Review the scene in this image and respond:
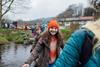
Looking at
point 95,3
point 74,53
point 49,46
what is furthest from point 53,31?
point 74,53

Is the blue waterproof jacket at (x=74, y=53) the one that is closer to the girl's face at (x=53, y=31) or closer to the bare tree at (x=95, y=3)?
the bare tree at (x=95, y=3)

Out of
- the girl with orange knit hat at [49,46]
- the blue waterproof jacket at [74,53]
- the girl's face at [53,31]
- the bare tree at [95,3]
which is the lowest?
the girl with orange knit hat at [49,46]

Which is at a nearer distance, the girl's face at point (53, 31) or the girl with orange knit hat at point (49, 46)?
the girl with orange knit hat at point (49, 46)

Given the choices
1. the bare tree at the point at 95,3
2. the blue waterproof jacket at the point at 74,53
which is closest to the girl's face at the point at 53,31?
the bare tree at the point at 95,3

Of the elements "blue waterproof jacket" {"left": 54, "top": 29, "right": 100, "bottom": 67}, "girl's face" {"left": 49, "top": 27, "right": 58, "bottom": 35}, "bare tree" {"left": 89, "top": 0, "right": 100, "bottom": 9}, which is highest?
"bare tree" {"left": 89, "top": 0, "right": 100, "bottom": 9}

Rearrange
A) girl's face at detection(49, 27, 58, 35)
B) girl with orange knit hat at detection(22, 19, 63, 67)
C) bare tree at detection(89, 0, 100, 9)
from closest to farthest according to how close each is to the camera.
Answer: bare tree at detection(89, 0, 100, 9), girl with orange knit hat at detection(22, 19, 63, 67), girl's face at detection(49, 27, 58, 35)

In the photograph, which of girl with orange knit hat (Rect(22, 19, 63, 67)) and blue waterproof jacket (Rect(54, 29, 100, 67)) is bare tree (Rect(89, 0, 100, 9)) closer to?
blue waterproof jacket (Rect(54, 29, 100, 67))

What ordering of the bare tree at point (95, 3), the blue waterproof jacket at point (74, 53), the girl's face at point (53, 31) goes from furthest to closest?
1. the girl's face at point (53, 31)
2. the bare tree at point (95, 3)
3. the blue waterproof jacket at point (74, 53)

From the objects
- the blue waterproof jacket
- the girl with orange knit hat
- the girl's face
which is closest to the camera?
the blue waterproof jacket

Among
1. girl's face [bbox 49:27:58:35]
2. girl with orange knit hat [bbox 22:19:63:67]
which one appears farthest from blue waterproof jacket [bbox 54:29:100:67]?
girl's face [bbox 49:27:58:35]

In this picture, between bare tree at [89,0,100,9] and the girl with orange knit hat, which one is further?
the girl with orange knit hat

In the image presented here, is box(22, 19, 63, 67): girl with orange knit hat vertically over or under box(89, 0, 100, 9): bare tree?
under

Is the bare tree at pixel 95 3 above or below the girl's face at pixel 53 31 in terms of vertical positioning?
above

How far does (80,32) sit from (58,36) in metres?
4.89
